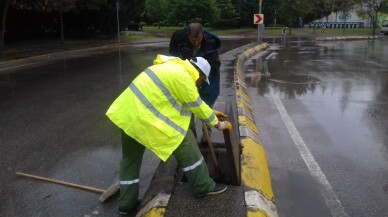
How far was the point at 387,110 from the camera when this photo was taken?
8.17 meters

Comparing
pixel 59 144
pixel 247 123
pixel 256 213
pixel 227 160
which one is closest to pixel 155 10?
pixel 247 123

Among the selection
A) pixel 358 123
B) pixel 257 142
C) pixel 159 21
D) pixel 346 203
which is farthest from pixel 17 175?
pixel 159 21

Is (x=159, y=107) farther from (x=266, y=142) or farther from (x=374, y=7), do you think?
(x=374, y=7)

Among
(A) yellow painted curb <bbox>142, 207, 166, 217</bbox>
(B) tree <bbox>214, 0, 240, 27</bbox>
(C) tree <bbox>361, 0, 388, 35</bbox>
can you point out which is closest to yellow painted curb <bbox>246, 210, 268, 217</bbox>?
(A) yellow painted curb <bbox>142, 207, 166, 217</bbox>

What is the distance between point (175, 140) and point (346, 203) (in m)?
1.98

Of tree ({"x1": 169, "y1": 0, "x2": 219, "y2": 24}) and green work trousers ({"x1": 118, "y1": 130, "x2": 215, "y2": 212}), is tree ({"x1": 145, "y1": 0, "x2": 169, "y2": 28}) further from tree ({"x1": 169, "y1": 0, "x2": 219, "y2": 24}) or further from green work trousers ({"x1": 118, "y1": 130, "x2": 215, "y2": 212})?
green work trousers ({"x1": 118, "y1": 130, "x2": 215, "y2": 212})

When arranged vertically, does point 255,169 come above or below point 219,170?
below

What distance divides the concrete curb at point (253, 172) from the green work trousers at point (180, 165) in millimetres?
437

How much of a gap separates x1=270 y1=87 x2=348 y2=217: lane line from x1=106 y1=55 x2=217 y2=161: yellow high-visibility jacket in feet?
5.45

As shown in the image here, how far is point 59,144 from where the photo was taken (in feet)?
20.0

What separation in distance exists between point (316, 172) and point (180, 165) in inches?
82.3

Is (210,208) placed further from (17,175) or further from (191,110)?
(17,175)

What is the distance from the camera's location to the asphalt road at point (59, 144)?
169 inches

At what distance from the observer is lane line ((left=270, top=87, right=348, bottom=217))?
4199 mm
